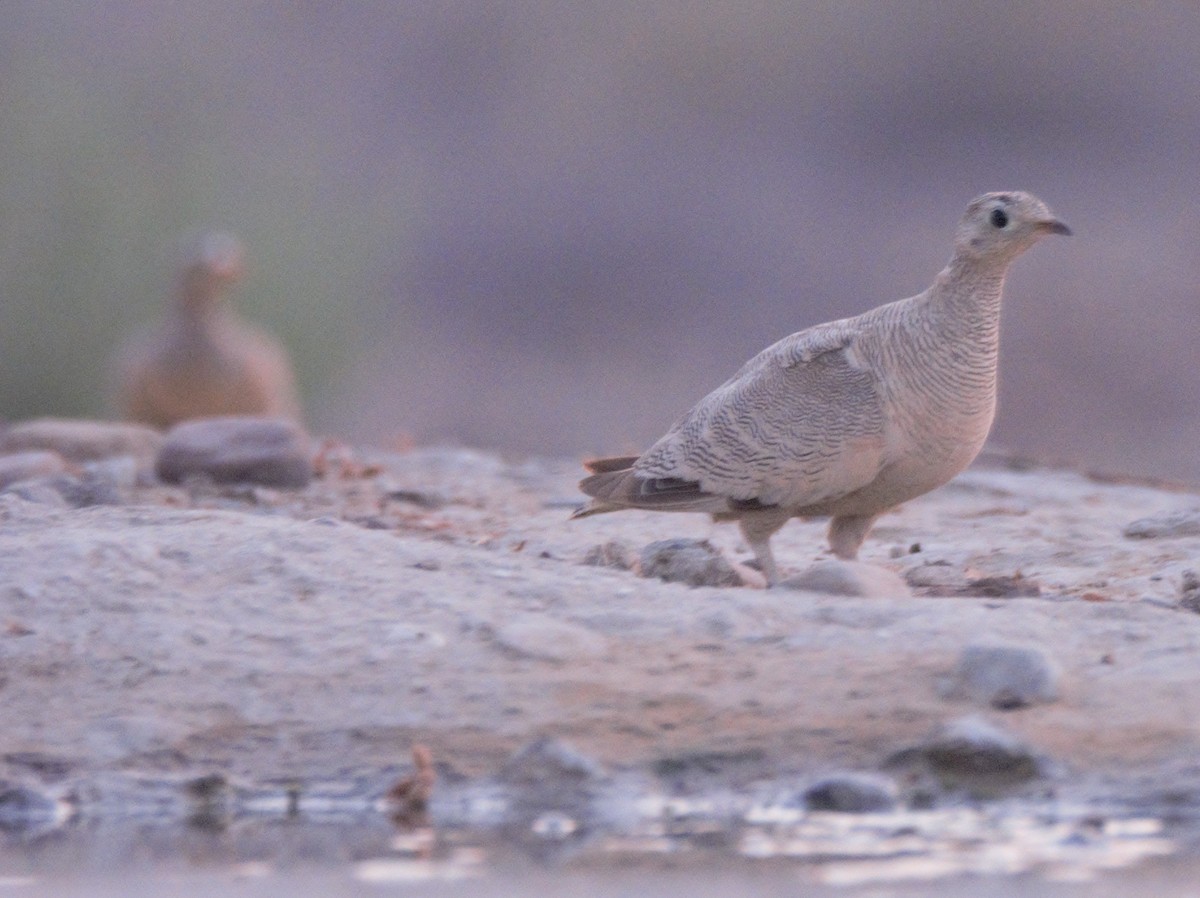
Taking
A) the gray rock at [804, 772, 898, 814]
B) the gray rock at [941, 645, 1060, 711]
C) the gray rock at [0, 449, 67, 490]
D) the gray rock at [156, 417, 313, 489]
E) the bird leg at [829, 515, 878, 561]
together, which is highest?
the gray rock at [156, 417, 313, 489]

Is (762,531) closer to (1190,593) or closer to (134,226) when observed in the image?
(1190,593)

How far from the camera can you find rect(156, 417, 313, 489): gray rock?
26.2 feet

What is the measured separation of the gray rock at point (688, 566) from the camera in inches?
226

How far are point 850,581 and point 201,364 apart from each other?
314 inches

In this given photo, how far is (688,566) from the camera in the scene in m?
5.74

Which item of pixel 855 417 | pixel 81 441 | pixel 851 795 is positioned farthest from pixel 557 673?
pixel 81 441

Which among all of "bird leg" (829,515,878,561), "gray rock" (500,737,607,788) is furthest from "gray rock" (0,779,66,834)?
"bird leg" (829,515,878,561)

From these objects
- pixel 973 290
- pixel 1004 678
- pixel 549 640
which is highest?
pixel 973 290

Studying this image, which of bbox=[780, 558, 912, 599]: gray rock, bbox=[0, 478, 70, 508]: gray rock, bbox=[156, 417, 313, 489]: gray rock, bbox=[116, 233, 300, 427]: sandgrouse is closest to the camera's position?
bbox=[780, 558, 912, 599]: gray rock

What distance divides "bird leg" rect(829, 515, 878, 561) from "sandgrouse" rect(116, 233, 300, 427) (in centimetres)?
671

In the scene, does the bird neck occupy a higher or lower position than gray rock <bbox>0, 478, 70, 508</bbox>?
higher

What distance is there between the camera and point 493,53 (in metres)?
22.7

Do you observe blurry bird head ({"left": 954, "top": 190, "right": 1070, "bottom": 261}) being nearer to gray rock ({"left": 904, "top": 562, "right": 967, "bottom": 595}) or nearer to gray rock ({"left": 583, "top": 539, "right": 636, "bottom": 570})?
gray rock ({"left": 904, "top": 562, "right": 967, "bottom": 595})

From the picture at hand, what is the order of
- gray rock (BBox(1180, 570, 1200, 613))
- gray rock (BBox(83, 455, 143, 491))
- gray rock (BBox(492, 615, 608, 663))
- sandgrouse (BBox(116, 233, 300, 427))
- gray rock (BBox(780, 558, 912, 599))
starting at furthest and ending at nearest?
sandgrouse (BBox(116, 233, 300, 427))
gray rock (BBox(83, 455, 143, 491))
gray rock (BBox(1180, 570, 1200, 613))
gray rock (BBox(780, 558, 912, 599))
gray rock (BBox(492, 615, 608, 663))
